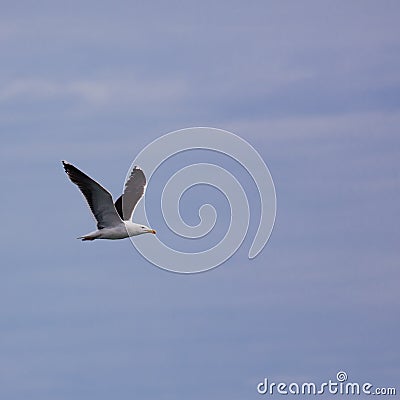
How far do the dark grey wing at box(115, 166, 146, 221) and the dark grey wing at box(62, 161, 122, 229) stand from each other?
130 centimetres

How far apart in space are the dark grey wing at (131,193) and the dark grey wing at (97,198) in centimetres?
130

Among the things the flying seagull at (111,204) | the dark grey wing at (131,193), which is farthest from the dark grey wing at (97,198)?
the dark grey wing at (131,193)

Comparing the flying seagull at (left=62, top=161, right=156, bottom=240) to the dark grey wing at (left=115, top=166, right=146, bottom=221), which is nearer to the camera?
the flying seagull at (left=62, top=161, right=156, bottom=240)

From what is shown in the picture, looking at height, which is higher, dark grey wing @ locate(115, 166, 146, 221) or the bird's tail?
dark grey wing @ locate(115, 166, 146, 221)

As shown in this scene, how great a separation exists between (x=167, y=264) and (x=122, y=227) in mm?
3028

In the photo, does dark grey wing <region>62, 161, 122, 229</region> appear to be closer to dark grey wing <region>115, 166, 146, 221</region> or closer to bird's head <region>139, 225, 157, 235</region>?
bird's head <region>139, 225, 157, 235</region>

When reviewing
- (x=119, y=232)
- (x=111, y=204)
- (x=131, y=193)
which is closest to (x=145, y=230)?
(x=119, y=232)

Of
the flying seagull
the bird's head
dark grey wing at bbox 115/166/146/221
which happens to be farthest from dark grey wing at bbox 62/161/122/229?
dark grey wing at bbox 115/166/146/221

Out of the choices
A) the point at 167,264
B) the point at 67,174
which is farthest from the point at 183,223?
the point at 67,174

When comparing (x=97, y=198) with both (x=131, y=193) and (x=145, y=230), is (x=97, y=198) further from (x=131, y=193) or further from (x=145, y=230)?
(x=131, y=193)

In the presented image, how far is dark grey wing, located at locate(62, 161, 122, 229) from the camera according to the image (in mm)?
32688

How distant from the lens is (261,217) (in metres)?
32.2

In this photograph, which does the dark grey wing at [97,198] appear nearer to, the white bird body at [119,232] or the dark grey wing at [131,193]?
the white bird body at [119,232]

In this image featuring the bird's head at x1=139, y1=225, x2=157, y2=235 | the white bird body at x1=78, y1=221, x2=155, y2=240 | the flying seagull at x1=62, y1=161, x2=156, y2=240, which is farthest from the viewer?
Answer: the bird's head at x1=139, y1=225, x2=157, y2=235
